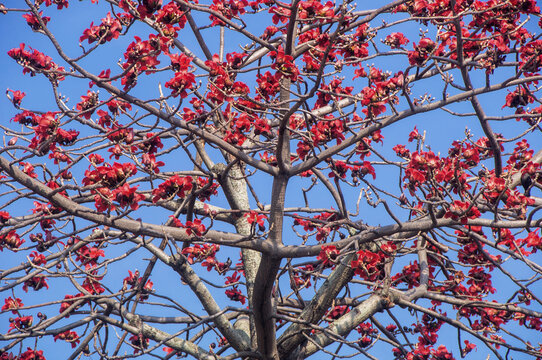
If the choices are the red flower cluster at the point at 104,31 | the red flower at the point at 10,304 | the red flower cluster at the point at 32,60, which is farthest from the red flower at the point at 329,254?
the red flower at the point at 10,304

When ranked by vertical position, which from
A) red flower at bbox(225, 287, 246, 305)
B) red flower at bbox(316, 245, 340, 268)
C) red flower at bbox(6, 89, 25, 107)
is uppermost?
red flower at bbox(6, 89, 25, 107)

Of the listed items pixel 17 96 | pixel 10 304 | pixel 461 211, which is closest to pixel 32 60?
pixel 17 96

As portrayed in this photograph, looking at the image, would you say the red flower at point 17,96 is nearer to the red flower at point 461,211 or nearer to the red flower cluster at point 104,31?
the red flower cluster at point 104,31

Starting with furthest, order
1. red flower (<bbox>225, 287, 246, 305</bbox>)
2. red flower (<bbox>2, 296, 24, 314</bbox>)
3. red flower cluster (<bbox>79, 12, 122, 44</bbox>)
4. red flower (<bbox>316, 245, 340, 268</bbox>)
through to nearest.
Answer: red flower (<bbox>225, 287, 246, 305</bbox>), red flower (<bbox>2, 296, 24, 314</bbox>), red flower (<bbox>316, 245, 340, 268</bbox>), red flower cluster (<bbox>79, 12, 122, 44</bbox>)

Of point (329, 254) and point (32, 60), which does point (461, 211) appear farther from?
point (32, 60)

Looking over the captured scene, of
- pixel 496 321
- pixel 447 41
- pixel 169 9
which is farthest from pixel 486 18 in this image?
pixel 496 321

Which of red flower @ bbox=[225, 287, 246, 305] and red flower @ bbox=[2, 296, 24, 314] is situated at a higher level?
red flower @ bbox=[225, 287, 246, 305]

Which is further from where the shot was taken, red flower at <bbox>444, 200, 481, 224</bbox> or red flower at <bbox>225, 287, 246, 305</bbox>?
red flower at <bbox>225, 287, 246, 305</bbox>

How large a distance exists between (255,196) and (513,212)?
276cm

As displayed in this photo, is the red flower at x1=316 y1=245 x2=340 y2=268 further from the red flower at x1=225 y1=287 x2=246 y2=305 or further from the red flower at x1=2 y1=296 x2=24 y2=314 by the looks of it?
the red flower at x1=2 y1=296 x2=24 y2=314

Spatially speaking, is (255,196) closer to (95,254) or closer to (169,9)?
(95,254)

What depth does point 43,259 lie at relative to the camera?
19.0 ft

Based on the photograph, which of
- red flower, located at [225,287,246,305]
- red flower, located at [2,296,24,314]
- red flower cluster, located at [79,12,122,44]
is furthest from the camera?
red flower, located at [225,287,246,305]

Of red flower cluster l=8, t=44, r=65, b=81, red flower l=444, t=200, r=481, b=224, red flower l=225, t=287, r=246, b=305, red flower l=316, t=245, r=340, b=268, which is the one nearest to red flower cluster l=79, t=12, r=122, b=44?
red flower cluster l=8, t=44, r=65, b=81
